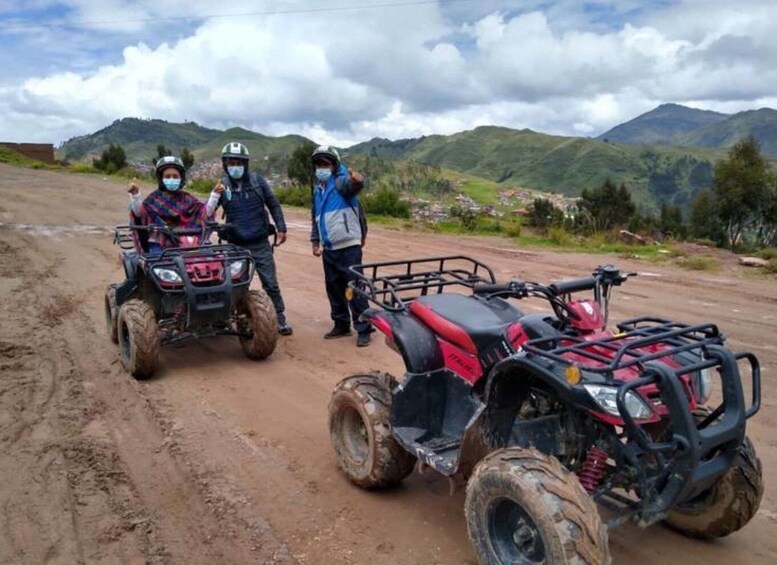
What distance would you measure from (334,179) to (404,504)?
151 inches

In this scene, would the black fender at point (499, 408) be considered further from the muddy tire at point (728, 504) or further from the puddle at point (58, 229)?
the puddle at point (58, 229)

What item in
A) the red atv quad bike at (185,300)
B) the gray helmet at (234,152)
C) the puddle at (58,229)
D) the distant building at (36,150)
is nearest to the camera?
the red atv quad bike at (185,300)

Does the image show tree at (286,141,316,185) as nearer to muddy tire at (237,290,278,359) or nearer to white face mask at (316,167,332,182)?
white face mask at (316,167,332,182)

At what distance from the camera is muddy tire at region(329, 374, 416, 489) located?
3818 millimetres

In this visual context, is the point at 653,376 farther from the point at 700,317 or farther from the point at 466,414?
the point at 700,317

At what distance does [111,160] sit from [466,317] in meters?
41.2

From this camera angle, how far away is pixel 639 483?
276 centimetres

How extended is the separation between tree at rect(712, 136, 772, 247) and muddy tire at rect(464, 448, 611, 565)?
3142 centimetres

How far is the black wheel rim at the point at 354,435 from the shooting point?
162 inches

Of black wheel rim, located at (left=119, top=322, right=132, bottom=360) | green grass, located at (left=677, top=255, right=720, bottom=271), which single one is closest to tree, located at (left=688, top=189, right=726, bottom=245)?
green grass, located at (left=677, top=255, right=720, bottom=271)

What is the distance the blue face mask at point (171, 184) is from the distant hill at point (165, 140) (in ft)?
435

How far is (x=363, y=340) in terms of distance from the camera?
7.12 metres

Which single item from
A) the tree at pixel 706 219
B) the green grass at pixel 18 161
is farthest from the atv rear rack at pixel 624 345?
the green grass at pixel 18 161

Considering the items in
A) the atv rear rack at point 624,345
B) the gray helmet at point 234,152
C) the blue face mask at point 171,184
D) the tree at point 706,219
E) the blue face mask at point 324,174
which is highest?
the gray helmet at point 234,152
